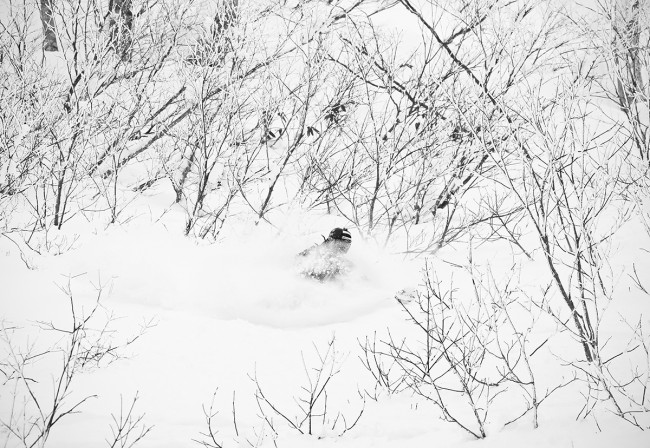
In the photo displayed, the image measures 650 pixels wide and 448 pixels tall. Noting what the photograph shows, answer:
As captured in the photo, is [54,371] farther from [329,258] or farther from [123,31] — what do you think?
[123,31]

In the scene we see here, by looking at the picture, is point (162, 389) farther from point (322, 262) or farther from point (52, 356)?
point (322, 262)

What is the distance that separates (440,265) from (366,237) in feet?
5.32

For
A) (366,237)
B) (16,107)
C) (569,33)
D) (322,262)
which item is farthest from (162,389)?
(569,33)

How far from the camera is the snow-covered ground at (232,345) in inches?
136

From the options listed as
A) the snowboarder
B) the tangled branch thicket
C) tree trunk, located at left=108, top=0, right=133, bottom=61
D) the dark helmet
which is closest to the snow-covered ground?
the snowboarder

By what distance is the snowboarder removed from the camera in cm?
600

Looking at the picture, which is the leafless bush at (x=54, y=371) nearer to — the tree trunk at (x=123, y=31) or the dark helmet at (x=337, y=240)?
the dark helmet at (x=337, y=240)

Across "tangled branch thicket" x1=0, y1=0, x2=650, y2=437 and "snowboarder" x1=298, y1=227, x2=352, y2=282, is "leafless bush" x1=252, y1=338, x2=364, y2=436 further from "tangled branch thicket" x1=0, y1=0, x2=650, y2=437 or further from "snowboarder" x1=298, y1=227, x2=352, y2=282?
"tangled branch thicket" x1=0, y1=0, x2=650, y2=437

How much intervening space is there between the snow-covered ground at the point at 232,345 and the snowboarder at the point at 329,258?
19cm

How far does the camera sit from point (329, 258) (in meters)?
6.11

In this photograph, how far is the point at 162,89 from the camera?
10.1m

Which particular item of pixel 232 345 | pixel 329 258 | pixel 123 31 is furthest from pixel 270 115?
pixel 232 345

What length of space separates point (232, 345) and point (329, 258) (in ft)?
7.03

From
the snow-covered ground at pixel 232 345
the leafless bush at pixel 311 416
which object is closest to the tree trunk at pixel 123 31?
the snow-covered ground at pixel 232 345
